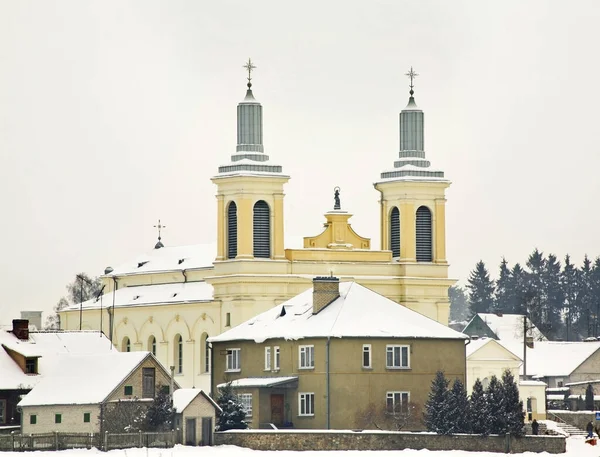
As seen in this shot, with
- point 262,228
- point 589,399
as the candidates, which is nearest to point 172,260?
point 262,228

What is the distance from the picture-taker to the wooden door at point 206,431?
89125 mm

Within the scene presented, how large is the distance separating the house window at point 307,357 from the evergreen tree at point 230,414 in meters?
4.05

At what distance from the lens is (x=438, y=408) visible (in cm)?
8925

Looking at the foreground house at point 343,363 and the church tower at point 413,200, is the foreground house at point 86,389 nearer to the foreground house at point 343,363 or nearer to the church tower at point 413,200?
the foreground house at point 343,363

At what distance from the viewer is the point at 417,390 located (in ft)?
310

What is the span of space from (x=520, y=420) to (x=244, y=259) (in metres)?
33.8

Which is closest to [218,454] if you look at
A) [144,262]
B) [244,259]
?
[244,259]

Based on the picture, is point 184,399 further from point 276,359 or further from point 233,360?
point 233,360

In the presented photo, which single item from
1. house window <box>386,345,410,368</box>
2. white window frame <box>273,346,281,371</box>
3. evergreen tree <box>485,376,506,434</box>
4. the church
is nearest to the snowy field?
evergreen tree <box>485,376,506,434</box>

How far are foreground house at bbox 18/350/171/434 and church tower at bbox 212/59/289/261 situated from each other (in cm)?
2816

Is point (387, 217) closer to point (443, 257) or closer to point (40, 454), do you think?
point (443, 257)

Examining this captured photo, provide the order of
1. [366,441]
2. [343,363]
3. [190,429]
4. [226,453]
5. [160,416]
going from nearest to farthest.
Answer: [226,453], [366,441], [160,416], [190,429], [343,363]

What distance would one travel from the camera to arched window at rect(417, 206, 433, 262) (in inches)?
4926

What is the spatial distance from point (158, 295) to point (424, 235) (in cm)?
1862
